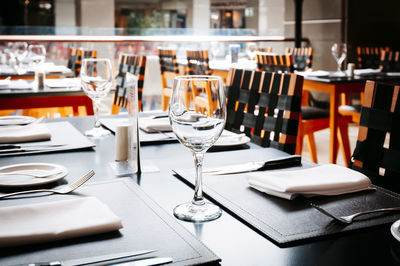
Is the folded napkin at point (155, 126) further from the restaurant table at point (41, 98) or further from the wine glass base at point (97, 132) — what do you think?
the restaurant table at point (41, 98)

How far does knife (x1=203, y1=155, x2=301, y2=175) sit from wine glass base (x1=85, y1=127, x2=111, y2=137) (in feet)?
1.64

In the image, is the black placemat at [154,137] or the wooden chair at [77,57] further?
the wooden chair at [77,57]

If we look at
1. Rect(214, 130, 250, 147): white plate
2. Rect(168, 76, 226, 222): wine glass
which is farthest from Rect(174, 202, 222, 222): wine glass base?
Rect(214, 130, 250, 147): white plate

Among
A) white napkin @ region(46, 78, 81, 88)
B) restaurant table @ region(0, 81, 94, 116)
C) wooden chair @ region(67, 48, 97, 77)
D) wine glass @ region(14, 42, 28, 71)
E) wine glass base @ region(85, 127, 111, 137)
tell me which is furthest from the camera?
wooden chair @ region(67, 48, 97, 77)

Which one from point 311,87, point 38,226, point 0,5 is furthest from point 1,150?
point 0,5

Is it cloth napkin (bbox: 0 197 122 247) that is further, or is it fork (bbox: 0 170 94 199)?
fork (bbox: 0 170 94 199)

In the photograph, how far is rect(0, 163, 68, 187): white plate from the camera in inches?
35.9

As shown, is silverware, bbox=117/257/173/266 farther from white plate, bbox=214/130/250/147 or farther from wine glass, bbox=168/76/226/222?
white plate, bbox=214/130/250/147

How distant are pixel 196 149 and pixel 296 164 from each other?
0.37m

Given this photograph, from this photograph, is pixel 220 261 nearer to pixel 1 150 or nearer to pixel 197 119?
pixel 197 119

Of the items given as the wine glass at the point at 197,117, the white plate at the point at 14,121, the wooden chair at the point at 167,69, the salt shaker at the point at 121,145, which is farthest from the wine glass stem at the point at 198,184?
the wooden chair at the point at 167,69

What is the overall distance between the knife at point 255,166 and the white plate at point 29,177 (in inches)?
11.5

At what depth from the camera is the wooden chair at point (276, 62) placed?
328cm

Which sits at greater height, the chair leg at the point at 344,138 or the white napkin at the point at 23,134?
the white napkin at the point at 23,134
